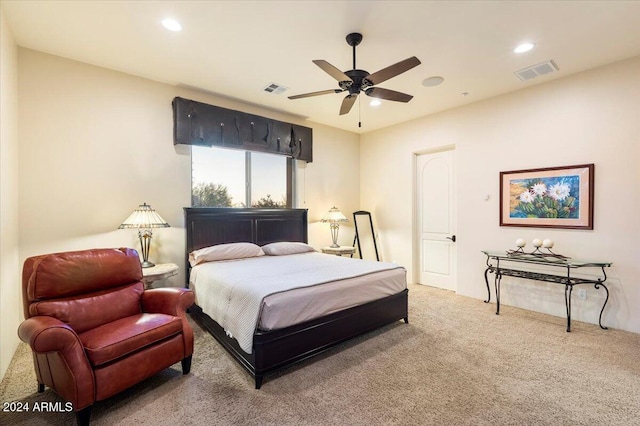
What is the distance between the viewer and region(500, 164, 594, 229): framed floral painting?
11.6 feet

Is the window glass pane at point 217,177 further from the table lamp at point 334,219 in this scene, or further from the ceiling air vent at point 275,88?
the table lamp at point 334,219

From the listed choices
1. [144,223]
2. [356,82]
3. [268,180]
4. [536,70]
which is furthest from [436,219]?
[144,223]

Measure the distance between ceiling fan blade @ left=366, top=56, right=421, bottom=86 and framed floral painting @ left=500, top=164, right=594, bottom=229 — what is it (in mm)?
2657

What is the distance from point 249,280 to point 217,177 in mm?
2335

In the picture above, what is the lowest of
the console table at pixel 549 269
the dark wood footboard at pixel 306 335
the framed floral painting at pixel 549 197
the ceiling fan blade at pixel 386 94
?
the dark wood footboard at pixel 306 335

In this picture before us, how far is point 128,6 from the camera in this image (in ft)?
7.98

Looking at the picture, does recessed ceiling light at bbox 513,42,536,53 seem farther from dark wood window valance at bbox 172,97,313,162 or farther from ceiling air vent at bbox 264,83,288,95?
dark wood window valance at bbox 172,97,313,162

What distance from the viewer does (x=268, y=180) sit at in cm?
508

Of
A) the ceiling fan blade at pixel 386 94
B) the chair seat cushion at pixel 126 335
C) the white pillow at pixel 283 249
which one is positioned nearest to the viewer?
the chair seat cushion at pixel 126 335

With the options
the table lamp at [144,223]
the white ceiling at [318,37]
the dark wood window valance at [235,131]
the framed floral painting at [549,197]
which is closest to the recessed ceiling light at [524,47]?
the white ceiling at [318,37]

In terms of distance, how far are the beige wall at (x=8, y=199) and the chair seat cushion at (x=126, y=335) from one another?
3.39 feet

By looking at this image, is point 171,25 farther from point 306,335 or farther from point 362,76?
point 306,335

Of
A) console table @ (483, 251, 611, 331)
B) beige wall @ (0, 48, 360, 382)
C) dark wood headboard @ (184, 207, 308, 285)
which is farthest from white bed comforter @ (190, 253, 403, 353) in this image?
console table @ (483, 251, 611, 331)

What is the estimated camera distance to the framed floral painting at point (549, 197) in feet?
11.6
